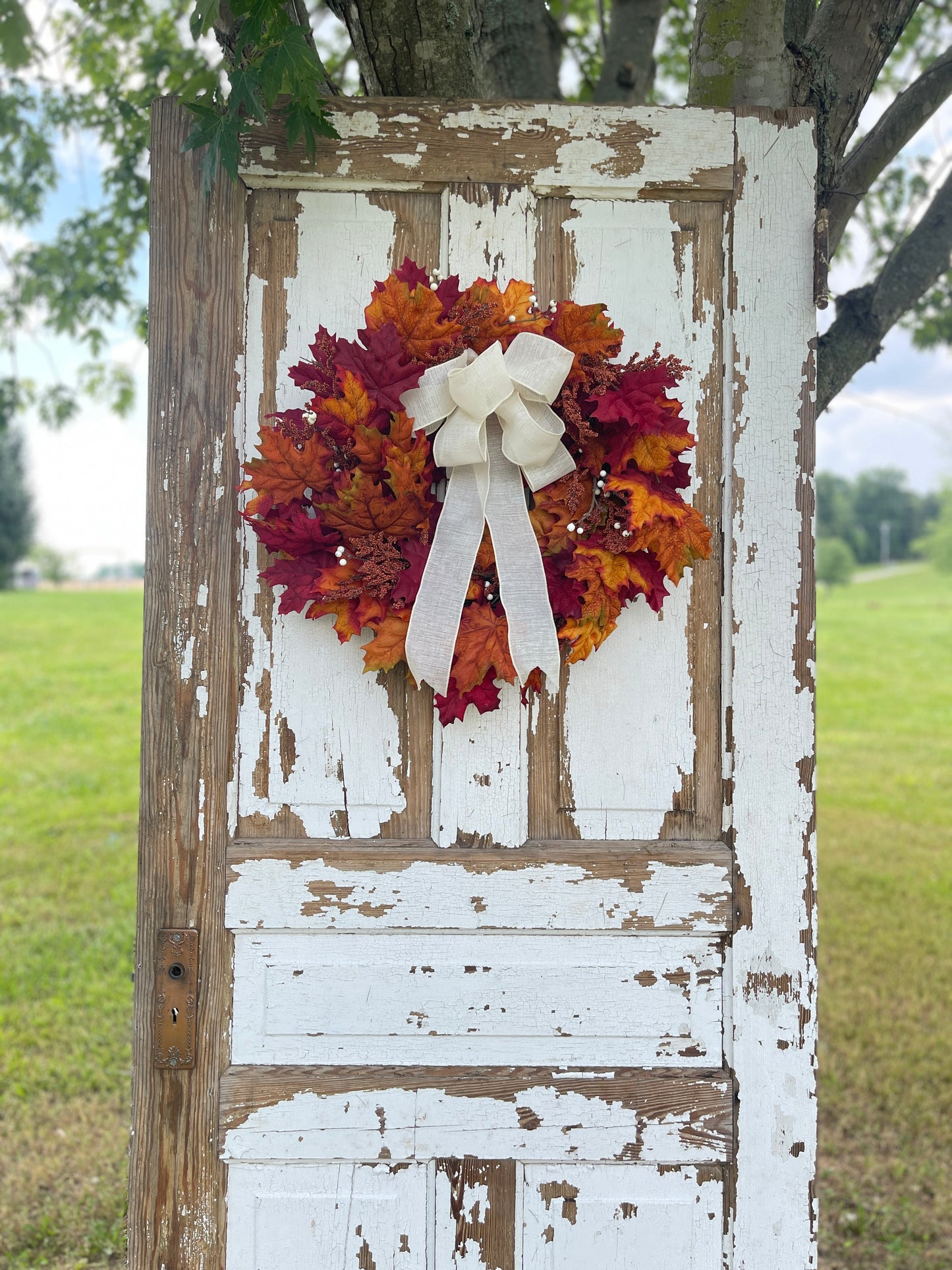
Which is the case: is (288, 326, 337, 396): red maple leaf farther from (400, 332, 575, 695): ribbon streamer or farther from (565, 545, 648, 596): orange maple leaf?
(565, 545, 648, 596): orange maple leaf

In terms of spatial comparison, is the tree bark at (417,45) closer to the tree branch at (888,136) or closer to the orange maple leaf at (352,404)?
the orange maple leaf at (352,404)

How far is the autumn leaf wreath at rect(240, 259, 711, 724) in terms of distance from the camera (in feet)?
4.79

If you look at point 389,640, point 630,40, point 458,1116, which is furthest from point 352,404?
point 630,40

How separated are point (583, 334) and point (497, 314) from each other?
0.14 metres

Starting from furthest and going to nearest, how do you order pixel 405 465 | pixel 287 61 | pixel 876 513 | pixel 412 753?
1. pixel 876 513
2. pixel 412 753
3. pixel 405 465
4. pixel 287 61

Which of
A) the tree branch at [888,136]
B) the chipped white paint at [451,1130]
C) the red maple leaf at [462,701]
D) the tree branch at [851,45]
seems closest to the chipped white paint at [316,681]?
the red maple leaf at [462,701]

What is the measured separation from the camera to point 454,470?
152 centimetres

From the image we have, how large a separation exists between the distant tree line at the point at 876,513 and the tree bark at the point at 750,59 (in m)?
35.1

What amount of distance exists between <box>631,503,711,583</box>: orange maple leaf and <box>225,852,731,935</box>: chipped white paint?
0.51 meters

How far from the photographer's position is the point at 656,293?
62.4 inches

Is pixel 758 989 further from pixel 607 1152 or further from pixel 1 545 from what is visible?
pixel 1 545

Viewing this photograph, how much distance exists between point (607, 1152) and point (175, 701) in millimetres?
1042

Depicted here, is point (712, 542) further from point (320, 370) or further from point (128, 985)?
point (128, 985)

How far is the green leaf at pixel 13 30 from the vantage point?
1.84 meters
